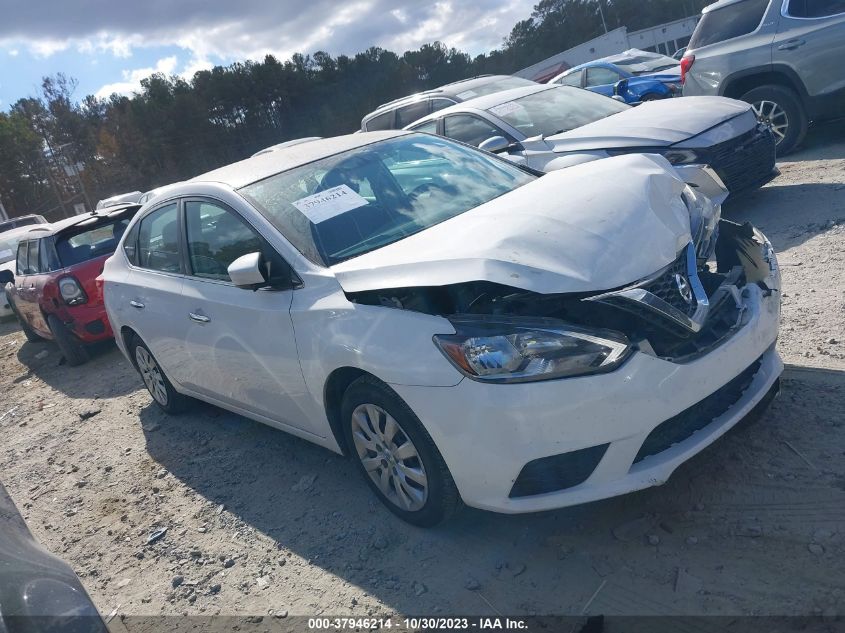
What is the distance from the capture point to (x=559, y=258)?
299cm

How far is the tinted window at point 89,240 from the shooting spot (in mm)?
8492

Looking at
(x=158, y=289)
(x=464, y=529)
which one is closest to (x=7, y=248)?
(x=158, y=289)

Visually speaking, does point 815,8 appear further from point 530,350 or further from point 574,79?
point 574,79

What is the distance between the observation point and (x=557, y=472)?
2826 mm

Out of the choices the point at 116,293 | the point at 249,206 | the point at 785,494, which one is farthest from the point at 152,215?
the point at 785,494

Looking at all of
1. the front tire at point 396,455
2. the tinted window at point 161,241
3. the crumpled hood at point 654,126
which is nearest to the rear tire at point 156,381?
the tinted window at point 161,241

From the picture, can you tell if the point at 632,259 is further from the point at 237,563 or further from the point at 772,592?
the point at 237,563

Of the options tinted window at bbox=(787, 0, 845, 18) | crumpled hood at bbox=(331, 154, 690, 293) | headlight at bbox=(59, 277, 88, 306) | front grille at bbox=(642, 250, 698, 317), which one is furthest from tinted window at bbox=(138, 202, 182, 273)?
tinted window at bbox=(787, 0, 845, 18)

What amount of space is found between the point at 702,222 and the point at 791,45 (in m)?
6.06

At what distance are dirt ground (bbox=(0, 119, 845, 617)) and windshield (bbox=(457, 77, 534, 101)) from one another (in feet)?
19.4

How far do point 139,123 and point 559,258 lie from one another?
51.2 metres

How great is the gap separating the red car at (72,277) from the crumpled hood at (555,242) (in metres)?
5.95

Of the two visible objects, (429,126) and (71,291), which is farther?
(429,126)

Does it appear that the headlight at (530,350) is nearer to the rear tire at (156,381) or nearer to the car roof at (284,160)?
the car roof at (284,160)
